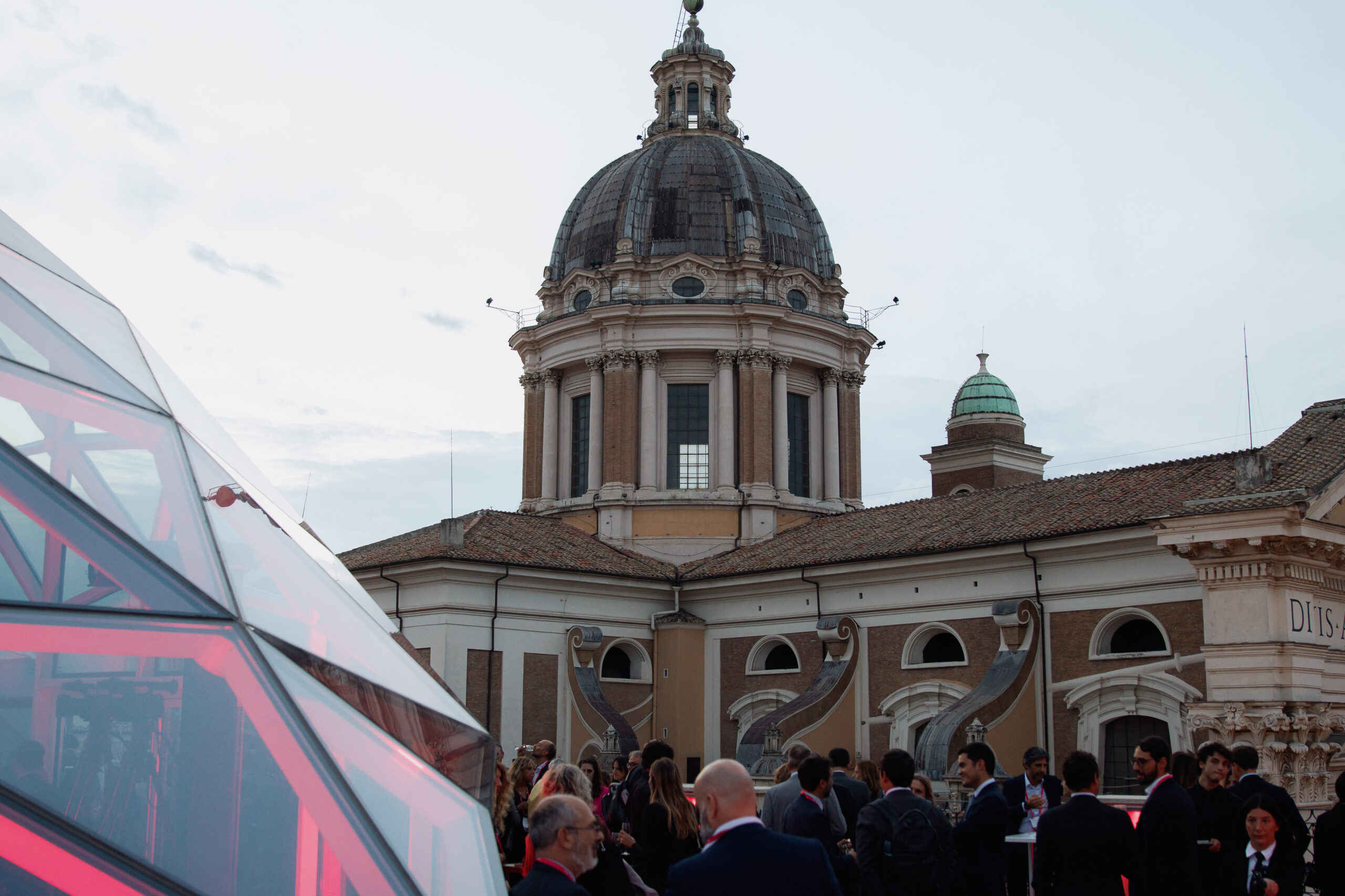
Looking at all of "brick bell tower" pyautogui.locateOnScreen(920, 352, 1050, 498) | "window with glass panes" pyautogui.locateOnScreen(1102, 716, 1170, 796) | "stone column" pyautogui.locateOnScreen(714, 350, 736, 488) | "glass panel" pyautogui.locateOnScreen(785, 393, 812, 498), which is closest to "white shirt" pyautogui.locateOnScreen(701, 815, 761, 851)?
"window with glass panes" pyautogui.locateOnScreen(1102, 716, 1170, 796)

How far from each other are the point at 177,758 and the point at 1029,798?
9.49 meters

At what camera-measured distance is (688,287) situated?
127 ft

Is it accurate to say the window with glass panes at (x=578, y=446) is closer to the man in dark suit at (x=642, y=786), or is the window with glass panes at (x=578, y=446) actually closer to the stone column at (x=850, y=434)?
A: the stone column at (x=850, y=434)

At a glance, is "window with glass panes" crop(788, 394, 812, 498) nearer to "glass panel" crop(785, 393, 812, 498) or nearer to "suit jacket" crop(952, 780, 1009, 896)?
"glass panel" crop(785, 393, 812, 498)

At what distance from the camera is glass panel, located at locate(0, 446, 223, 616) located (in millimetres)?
4492

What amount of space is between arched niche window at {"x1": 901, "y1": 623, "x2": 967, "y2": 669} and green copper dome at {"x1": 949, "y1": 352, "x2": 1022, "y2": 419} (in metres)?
19.9

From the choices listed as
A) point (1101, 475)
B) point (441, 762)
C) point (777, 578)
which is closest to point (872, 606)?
point (777, 578)

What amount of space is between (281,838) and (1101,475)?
27.9 m

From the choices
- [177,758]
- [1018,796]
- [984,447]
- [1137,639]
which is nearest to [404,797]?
[177,758]

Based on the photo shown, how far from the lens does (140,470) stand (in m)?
5.47

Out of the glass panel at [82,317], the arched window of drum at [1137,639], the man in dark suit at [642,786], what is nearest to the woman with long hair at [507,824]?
the man in dark suit at [642,786]

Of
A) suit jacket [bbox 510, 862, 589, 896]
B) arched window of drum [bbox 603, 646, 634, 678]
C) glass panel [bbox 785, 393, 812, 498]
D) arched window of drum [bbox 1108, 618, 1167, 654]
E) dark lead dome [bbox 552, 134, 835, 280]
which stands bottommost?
suit jacket [bbox 510, 862, 589, 896]

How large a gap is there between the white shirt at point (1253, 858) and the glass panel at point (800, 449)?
29.9 m

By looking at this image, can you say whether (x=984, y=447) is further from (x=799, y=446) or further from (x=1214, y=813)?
(x=1214, y=813)
